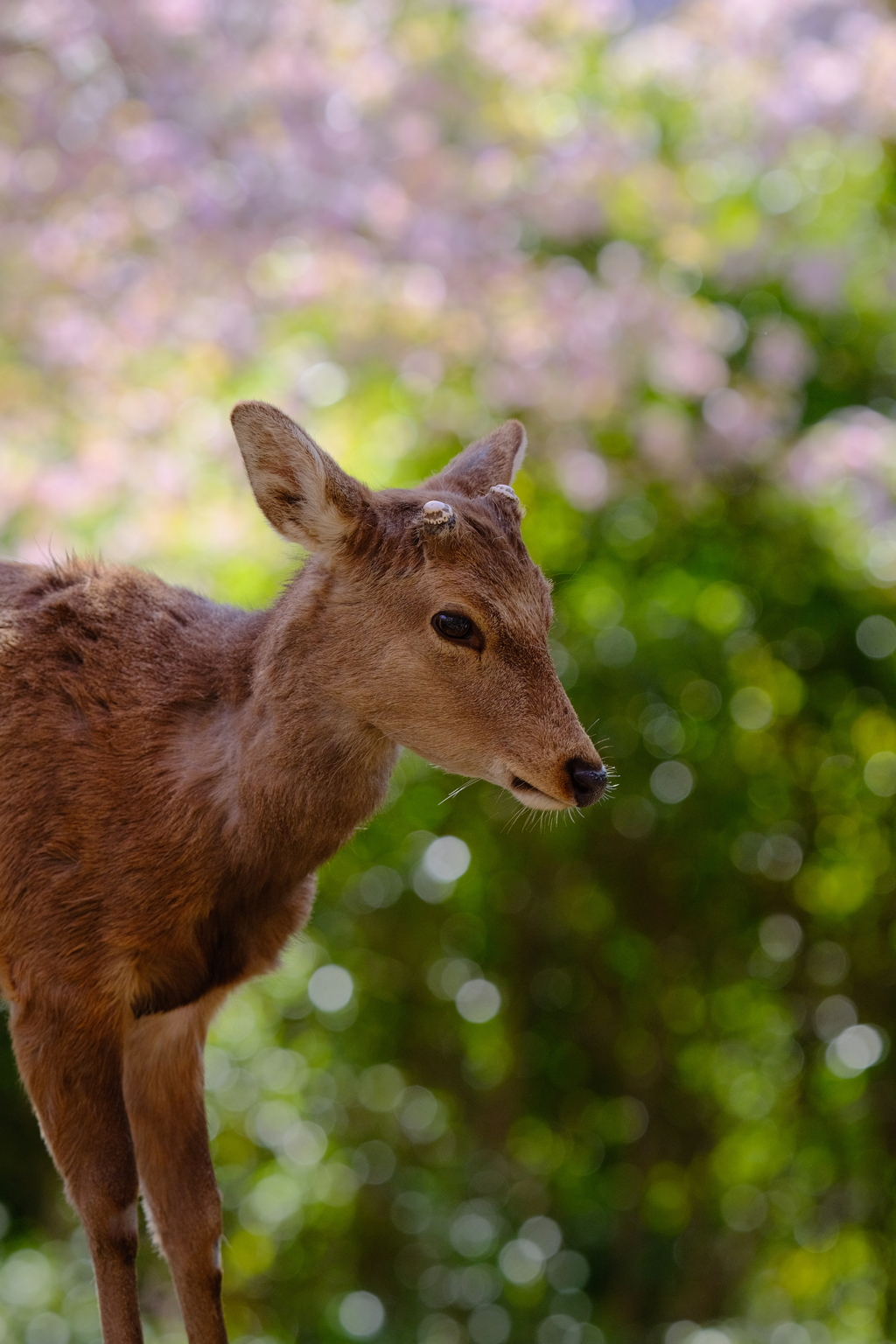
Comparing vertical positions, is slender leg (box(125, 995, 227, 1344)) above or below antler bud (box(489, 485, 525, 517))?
below

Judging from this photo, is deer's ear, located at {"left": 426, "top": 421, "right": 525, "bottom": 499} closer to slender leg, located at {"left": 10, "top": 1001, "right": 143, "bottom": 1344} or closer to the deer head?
the deer head

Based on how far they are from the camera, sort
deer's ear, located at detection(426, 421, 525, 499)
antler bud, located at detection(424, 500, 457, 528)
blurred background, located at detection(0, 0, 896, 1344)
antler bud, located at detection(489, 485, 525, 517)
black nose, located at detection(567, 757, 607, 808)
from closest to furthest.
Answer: black nose, located at detection(567, 757, 607, 808), antler bud, located at detection(424, 500, 457, 528), antler bud, located at detection(489, 485, 525, 517), deer's ear, located at detection(426, 421, 525, 499), blurred background, located at detection(0, 0, 896, 1344)

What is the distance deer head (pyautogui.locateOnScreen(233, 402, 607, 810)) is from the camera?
2266 mm

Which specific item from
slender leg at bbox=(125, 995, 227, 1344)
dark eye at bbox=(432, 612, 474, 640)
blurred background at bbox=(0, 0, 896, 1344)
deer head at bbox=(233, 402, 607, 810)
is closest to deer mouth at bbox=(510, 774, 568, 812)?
deer head at bbox=(233, 402, 607, 810)

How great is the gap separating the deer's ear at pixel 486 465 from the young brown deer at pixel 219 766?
6 centimetres

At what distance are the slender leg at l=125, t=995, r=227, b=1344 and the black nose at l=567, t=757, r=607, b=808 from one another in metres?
0.82

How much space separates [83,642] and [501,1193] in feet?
16.4

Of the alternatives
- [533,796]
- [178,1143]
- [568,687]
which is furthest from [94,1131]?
[568,687]

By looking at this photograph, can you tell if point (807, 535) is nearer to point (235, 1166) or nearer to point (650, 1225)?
point (650, 1225)

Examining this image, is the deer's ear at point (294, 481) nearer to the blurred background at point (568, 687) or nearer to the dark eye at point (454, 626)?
the dark eye at point (454, 626)

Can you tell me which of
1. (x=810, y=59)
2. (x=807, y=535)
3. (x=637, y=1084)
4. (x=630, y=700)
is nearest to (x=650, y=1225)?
(x=637, y=1084)

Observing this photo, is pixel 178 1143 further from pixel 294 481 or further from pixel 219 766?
pixel 294 481

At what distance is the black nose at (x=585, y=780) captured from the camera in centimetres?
221

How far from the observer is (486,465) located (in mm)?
2676
